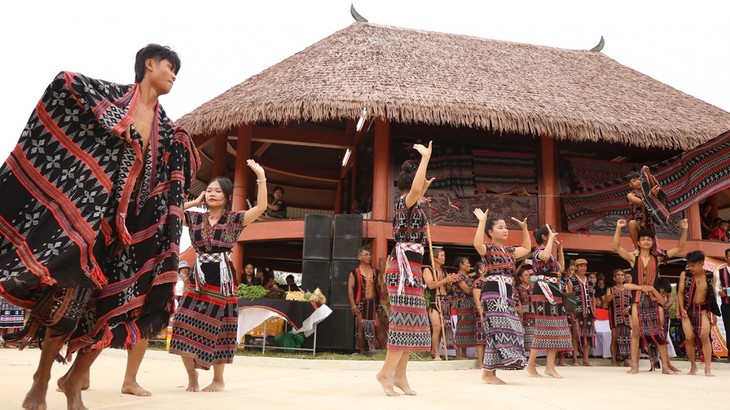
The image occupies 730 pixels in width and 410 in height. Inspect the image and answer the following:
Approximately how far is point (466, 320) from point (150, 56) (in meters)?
6.45

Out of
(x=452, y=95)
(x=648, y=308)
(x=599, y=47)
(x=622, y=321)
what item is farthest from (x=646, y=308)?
(x=599, y=47)

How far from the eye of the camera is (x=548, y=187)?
40.0ft

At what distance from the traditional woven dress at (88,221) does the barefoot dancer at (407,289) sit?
176cm

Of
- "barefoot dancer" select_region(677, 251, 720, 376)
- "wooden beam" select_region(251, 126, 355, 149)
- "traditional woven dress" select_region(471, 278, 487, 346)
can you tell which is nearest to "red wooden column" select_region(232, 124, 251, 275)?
"wooden beam" select_region(251, 126, 355, 149)

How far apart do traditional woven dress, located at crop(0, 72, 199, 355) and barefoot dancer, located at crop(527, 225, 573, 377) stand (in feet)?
15.4

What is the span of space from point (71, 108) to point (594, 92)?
12.3m

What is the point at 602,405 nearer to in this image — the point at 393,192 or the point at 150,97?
the point at 150,97

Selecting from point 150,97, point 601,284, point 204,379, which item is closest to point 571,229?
point 601,284

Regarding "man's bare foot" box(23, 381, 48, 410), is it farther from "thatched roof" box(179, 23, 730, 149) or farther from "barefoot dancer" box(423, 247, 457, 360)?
"thatched roof" box(179, 23, 730, 149)

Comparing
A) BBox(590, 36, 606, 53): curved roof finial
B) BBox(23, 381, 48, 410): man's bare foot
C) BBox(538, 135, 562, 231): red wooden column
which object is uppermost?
BBox(590, 36, 606, 53): curved roof finial

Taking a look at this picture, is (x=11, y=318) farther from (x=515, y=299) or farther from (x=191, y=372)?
(x=515, y=299)

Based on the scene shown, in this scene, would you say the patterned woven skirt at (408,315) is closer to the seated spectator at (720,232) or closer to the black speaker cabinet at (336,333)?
the black speaker cabinet at (336,333)

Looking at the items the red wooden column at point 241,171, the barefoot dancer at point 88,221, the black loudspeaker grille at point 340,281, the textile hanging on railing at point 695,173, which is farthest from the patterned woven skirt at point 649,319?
the red wooden column at point 241,171

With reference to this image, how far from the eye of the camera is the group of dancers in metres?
4.34
